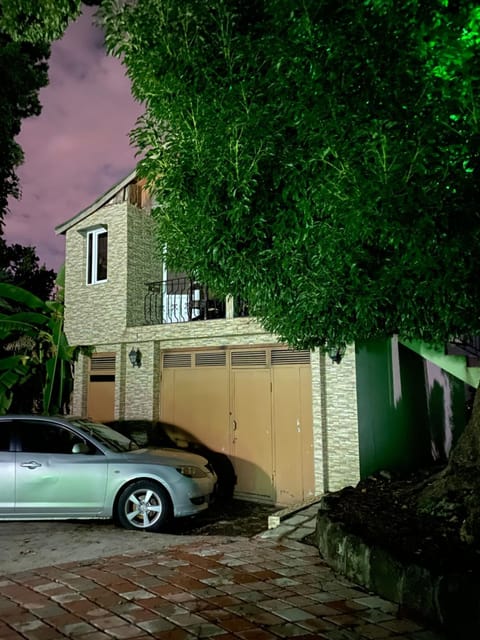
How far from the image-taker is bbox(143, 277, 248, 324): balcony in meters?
11.7

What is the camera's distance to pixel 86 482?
23.1 feet

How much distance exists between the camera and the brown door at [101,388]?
39.2ft

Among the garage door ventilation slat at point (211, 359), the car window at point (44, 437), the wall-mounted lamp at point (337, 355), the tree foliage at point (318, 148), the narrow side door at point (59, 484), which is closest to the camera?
the tree foliage at point (318, 148)

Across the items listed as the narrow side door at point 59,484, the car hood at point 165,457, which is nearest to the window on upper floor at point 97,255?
the car hood at point 165,457

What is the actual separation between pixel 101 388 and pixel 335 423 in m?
6.07

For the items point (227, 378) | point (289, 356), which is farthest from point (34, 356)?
point (289, 356)

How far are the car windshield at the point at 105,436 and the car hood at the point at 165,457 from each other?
259mm

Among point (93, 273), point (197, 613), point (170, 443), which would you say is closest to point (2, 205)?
point (93, 273)

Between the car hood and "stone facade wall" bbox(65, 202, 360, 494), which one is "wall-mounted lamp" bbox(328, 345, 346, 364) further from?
the car hood

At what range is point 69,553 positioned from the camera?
554 centimetres

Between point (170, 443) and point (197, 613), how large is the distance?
7.29 m

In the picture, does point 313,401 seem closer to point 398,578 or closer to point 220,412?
point 220,412

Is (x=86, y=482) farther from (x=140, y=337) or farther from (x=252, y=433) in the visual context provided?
(x=140, y=337)

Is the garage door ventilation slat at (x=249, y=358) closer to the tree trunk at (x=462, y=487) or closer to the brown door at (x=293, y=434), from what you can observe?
the brown door at (x=293, y=434)
